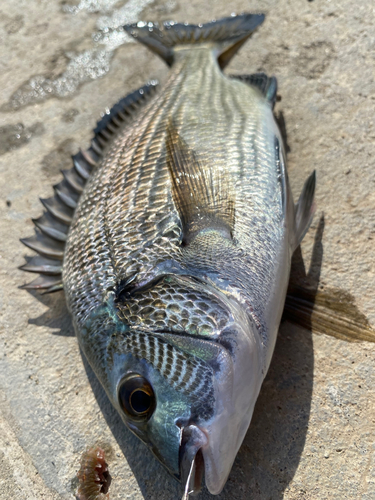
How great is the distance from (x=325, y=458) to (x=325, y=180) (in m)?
1.45

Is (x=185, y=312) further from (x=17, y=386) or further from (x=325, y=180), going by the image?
(x=325, y=180)

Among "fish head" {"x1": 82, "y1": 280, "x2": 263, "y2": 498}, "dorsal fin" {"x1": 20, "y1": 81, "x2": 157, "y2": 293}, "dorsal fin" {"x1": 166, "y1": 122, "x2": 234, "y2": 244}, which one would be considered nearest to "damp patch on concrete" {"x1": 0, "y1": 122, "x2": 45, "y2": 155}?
"dorsal fin" {"x1": 20, "y1": 81, "x2": 157, "y2": 293}

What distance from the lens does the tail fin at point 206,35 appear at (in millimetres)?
2871

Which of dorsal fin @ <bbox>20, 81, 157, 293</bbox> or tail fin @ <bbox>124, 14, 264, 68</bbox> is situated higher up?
tail fin @ <bbox>124, 14, 264, 68</bbox>

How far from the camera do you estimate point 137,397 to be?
4.40ft

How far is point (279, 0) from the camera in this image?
3.39 meters

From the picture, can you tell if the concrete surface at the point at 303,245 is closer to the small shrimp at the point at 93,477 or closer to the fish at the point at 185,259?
the small shrimp at the point at 93,477

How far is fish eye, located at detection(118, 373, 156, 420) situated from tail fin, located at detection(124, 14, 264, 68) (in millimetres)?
2352

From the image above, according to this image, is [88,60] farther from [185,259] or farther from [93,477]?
[93,477]

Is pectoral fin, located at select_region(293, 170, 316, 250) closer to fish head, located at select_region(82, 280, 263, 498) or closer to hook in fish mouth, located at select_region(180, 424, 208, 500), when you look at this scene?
fish head, located at select_region(82, 280, 263, 498)

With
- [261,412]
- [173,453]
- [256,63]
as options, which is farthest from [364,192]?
[173,453]

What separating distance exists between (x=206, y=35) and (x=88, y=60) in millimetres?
1194

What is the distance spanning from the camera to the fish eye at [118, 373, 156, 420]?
1321mm

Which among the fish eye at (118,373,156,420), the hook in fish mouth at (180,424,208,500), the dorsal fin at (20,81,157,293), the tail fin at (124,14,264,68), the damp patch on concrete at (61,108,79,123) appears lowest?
the hook in fish mouth at (180,424,208,500)
